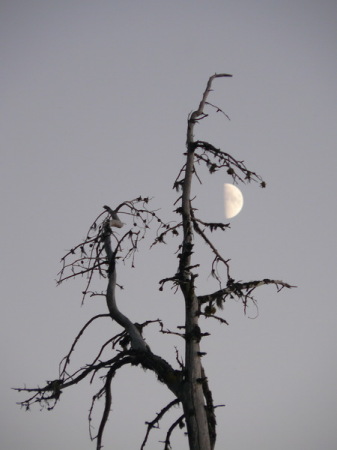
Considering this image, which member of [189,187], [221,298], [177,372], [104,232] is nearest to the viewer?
[177,372]

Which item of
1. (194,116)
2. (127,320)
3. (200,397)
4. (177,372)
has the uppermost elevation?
(194,116)

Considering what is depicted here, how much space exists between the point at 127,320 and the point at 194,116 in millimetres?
3645

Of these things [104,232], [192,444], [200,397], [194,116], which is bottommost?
[192,444]

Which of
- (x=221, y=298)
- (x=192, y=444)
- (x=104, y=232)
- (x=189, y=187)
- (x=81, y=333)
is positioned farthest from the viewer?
(x=104, y=232)

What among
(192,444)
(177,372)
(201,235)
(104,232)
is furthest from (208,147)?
(192,444)

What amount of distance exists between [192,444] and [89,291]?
2.49 meters

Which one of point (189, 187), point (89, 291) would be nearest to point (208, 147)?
point (189, 187)

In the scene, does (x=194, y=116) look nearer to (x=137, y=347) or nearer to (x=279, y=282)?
(x=279, y=282)

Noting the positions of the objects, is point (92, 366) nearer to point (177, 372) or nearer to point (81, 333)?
point (81, 333)

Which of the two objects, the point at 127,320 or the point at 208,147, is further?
the point at 208,147

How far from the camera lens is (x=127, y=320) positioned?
512 centimetres

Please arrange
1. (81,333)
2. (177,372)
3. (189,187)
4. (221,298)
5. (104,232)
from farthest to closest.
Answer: (104,232)
(189,187)
(81,333)
(221,298)
(177,372)

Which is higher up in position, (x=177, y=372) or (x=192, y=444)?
(x=177, y=372)

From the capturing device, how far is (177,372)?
427 cm
